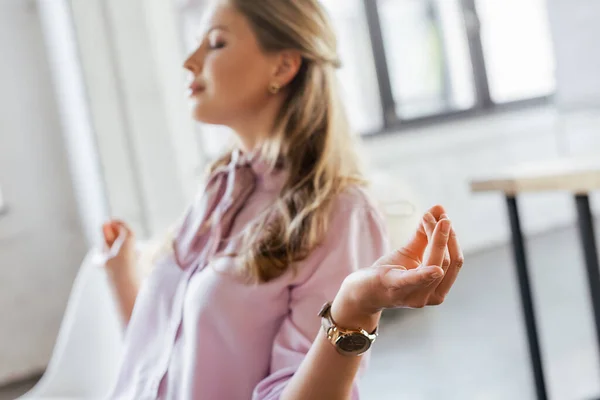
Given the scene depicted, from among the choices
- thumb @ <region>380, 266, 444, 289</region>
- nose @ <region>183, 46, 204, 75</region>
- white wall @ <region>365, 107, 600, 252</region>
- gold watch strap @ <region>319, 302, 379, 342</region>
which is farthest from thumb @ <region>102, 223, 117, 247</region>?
white wall @ <region>365, 107, 600, 252</region>

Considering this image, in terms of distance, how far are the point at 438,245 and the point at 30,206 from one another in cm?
286

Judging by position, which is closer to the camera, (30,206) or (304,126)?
(304,126)

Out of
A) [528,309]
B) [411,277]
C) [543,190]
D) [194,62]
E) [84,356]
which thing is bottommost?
[528,309]

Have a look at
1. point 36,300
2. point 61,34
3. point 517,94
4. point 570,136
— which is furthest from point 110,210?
point 570,136

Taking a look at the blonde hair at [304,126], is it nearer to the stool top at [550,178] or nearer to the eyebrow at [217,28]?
the eyebrow at [217,28]

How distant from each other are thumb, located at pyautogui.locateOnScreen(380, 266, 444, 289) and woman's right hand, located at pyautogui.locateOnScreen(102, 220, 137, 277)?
0.72 metres

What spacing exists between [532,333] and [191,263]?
981 mm

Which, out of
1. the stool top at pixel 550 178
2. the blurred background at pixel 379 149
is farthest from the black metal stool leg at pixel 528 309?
the blurred background at pixel 379 149

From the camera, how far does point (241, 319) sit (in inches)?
37.1

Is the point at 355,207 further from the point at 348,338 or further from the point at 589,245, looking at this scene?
Result: the point at 589,245

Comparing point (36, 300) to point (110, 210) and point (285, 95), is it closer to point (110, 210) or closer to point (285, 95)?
point (110, 210)

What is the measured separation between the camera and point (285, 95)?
44.2 inches

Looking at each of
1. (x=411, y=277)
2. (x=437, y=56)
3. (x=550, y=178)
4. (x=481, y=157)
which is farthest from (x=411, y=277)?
(x=437, y=56)

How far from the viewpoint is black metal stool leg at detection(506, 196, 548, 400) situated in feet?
5.58
